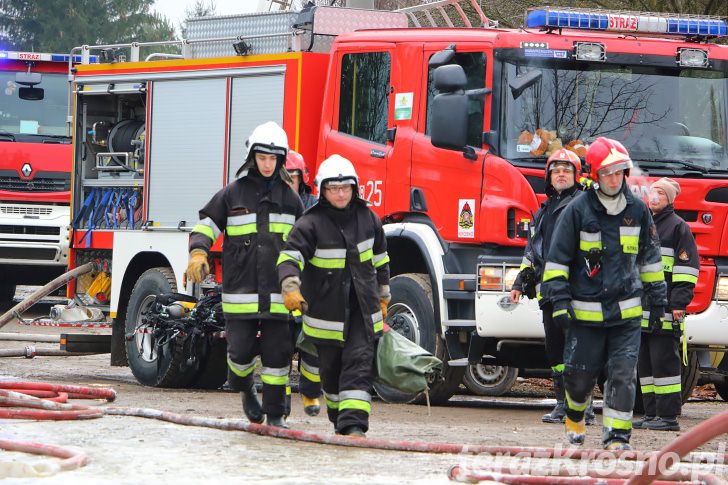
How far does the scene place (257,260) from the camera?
8.32m

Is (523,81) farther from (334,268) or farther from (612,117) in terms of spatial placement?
(334,268)

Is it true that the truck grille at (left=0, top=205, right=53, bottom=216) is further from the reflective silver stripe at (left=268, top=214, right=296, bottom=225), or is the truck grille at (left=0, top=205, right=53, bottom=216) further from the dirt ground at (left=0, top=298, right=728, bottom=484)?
the reflective silver stripe at (left=268, top=214, right=296, bottom=225)

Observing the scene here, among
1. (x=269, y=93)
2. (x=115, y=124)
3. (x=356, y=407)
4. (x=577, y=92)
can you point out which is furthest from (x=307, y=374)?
(x=115, y=124)

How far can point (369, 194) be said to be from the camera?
11125 millimetres

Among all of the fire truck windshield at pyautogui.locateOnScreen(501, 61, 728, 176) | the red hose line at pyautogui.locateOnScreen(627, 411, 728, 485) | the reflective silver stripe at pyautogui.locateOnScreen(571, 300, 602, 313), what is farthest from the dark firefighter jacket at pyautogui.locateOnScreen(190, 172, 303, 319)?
the red hose line at pyautogui.locateOnScreen(627, 411, 728, 485)

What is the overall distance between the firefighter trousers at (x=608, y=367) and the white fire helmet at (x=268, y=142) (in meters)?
1.89

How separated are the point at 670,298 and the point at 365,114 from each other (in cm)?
278

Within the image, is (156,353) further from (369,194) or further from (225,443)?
(225,443)

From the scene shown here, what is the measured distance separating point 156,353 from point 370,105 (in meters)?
2.97

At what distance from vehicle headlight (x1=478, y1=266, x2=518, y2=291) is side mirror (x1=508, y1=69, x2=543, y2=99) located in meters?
1.18

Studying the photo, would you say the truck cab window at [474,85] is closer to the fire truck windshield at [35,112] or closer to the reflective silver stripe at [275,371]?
the reflective silver stripe at [275,371]

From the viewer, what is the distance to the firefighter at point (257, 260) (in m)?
8.26

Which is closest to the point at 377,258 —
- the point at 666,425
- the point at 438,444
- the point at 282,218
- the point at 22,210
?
the point at 282,218

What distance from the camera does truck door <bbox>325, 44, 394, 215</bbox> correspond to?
1105 cm
